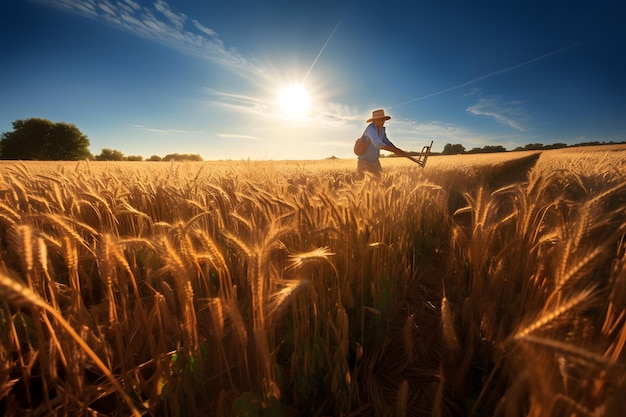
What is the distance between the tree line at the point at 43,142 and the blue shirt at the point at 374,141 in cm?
3887

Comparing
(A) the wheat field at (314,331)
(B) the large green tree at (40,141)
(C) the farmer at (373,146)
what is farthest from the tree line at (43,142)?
(A) the wheat field at (314,331)

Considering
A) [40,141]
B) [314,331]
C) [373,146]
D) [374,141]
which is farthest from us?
[40,141]

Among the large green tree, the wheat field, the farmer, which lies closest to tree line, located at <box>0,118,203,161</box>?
the large green tree

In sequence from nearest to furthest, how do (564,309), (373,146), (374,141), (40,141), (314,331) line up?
(564,309) < (314,331) < (374,141) < (373,146) < (40,141)

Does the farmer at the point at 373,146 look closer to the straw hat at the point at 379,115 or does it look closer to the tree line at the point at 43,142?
the straw hat at the point at 379,115

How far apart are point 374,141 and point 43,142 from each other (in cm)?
5800

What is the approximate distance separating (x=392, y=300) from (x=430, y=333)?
27 centimetres

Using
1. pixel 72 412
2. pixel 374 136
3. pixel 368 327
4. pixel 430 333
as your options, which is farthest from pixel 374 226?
pixel 374 136

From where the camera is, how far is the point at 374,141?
6281 millimetres

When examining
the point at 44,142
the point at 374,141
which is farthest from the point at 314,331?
the point at 44,142

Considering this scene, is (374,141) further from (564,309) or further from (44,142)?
(44,142)

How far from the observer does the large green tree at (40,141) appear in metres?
41.6

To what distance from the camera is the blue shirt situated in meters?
6.30

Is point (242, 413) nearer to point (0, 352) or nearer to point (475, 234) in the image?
point (0, 352)
